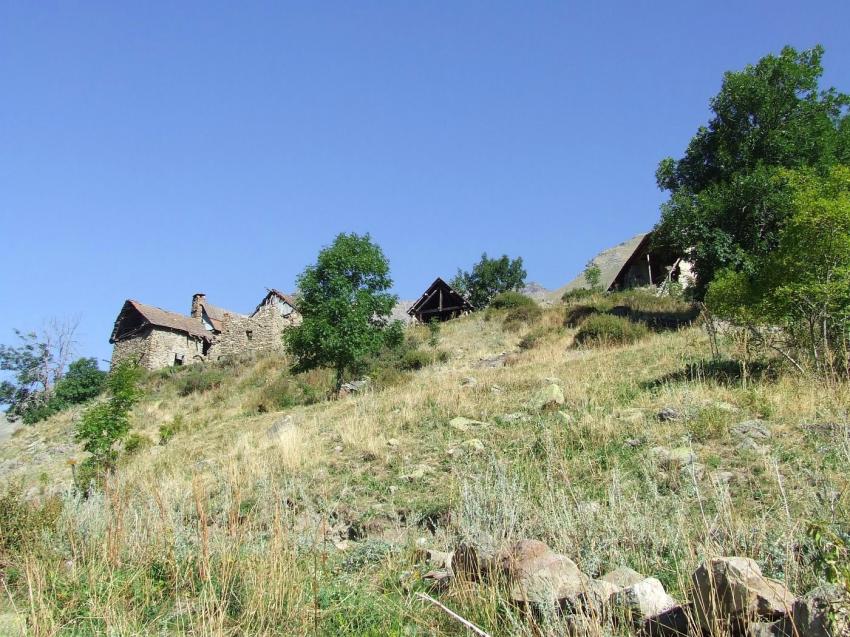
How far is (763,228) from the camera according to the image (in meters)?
22.3

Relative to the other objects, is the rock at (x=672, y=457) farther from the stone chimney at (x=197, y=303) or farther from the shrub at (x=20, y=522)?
the stone chimney at (x=197, y=303)

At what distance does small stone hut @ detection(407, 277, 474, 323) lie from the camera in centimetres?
4228

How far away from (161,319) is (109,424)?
32756 mm

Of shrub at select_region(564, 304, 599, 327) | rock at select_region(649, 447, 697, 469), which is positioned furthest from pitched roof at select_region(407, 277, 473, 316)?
rock at select_region(649, 447, 697, 469)

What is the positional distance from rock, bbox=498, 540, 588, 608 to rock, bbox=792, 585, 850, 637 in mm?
1060

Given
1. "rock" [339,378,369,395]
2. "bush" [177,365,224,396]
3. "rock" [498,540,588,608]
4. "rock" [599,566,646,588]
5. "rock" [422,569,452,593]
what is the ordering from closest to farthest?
"rock" [498,540,588,608]
"rock" [599,566,646,588]
"rock" [422,569,452,593]
"rock" [339,378,369,395]
"bush" [177,365,224,396]

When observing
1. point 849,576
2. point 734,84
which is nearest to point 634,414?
point 849,576

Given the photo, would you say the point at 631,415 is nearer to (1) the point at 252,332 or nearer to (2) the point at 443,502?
(2) the point at 443,502

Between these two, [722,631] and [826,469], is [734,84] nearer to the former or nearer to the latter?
[826,469]

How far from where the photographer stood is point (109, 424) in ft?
42.6

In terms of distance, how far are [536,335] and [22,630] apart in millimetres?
22983

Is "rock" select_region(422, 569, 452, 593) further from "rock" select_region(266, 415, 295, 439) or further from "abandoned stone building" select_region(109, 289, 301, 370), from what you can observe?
"abandoned stone building" select_region(109, 289, 301, 370)

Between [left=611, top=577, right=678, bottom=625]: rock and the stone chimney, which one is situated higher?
the stone chimney

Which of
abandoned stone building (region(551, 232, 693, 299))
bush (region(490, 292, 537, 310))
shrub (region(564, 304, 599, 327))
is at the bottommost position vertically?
shrub (region(564, 304, 599, 327))
